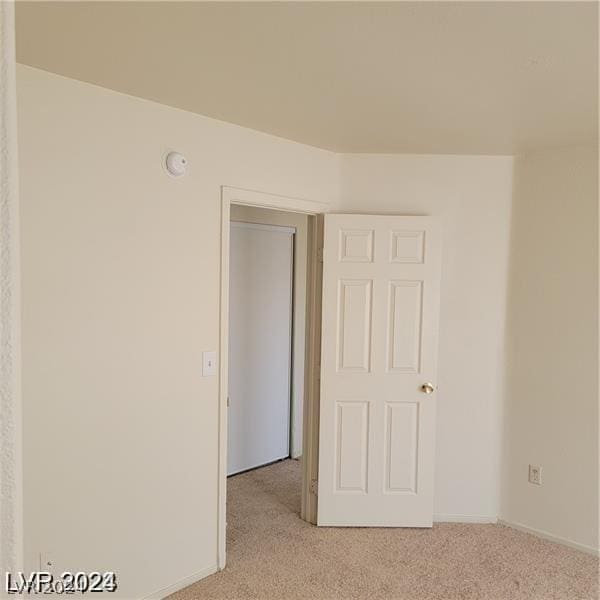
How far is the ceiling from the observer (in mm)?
1638

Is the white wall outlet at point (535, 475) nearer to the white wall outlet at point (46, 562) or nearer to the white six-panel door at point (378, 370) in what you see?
the white six-panel door at point (378, 370)

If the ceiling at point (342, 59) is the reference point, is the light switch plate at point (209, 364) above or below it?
below

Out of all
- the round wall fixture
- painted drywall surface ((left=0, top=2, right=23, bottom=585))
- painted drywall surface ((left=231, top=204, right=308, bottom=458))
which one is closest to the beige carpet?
painted drywall surface ((left=231, top=204, right=308, bottom=458))

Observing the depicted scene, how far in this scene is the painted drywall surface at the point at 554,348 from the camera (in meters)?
3.21

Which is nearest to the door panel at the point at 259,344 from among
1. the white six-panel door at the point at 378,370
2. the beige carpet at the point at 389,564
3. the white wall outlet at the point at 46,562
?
the beige carpet at the point at 389,564

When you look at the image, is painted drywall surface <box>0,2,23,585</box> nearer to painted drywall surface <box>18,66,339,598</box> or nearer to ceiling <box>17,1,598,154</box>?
ceiling <box>17,1,598,154</box>

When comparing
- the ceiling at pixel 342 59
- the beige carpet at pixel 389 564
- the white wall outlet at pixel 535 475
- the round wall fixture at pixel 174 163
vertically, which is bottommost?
the beige carpet at pixel 389 564

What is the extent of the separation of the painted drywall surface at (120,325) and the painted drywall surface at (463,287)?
93 cm

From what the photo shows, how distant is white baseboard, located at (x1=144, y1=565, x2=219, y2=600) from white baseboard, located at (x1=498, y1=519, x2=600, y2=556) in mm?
1910

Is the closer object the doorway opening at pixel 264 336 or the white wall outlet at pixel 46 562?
the white wall outlet at pixel 46 562

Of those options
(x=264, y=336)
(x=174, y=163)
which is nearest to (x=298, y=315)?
(x=264, y=336)

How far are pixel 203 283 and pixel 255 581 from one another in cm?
156

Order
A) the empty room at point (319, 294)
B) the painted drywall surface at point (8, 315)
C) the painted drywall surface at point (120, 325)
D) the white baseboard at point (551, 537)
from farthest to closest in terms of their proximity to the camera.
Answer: the white baseboard at point (551, 537)
the painted drywall surface at point (120, 325)
the empty room at point (319, 294)
the painted drywall surface at point (8, 315)

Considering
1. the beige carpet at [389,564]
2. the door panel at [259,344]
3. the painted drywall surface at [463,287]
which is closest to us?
the beige carpet at [389,564]
